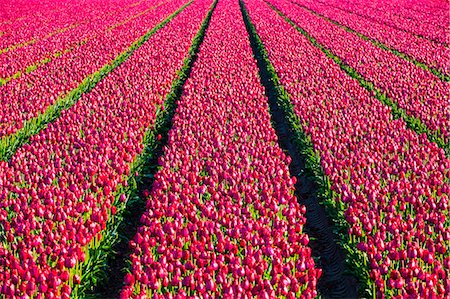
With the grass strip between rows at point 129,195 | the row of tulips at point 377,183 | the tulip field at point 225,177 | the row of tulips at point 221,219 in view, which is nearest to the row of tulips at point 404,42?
the tulip field at point 225,177

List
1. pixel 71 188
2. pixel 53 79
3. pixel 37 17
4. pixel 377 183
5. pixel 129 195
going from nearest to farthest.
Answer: pixel 71 188
pixel 377 183
pixel 129 195
pixel 53 79
pixel 37 17

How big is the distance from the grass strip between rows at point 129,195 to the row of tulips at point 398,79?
5333mm

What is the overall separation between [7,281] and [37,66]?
13526 millimetres

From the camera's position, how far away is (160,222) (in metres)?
6.39

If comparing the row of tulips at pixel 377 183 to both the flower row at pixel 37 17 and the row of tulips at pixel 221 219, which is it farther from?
the flower row at pixel 37 17

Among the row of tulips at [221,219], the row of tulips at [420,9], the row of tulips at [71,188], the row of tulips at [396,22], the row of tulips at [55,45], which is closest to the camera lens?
the row of tulips at [221,219]

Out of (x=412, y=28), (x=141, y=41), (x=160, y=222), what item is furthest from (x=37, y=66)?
(x=412, y=28)

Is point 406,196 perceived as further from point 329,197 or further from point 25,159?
point 25,159

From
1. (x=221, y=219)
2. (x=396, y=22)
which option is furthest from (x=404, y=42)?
(x=221, y=219)

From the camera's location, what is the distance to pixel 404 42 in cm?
2116

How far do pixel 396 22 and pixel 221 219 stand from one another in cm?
2499

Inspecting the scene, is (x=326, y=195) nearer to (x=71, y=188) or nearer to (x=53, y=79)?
(x=71, y=188)

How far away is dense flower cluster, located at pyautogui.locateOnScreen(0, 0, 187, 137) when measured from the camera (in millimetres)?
11120

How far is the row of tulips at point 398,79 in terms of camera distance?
10922mm
